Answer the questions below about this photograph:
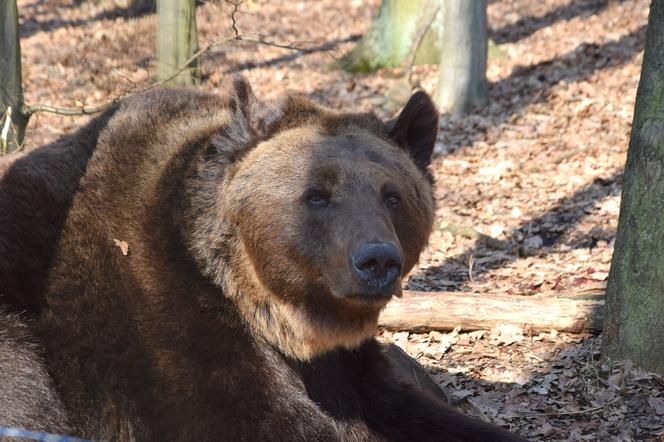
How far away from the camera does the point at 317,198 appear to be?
5.17m

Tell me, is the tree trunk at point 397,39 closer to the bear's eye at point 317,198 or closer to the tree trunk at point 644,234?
the tree trunk at point 644,234

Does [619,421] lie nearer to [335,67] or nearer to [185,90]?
[185,90]

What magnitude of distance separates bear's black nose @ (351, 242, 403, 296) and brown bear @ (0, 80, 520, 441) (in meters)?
0.05

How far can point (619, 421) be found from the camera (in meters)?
6.45

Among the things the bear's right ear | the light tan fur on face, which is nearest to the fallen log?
the light tan fur on face

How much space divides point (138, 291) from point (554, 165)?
29.5 feet

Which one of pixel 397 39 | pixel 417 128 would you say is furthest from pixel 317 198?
pixel 397 39

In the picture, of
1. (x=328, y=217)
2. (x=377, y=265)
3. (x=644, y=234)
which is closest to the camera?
(x=377, y=265)

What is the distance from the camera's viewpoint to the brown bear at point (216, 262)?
203 inches

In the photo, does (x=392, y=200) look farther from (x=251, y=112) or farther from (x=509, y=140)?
(x=509, y=140)

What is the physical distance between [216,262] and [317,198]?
0.80 metres

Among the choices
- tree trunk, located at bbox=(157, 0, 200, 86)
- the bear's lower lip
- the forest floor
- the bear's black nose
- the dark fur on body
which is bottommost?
the forest floor

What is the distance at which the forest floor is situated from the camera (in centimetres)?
697

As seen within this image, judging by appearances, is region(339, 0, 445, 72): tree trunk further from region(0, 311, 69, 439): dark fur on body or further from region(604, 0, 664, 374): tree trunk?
region(0, 311, 69, 439): dark fur on body
